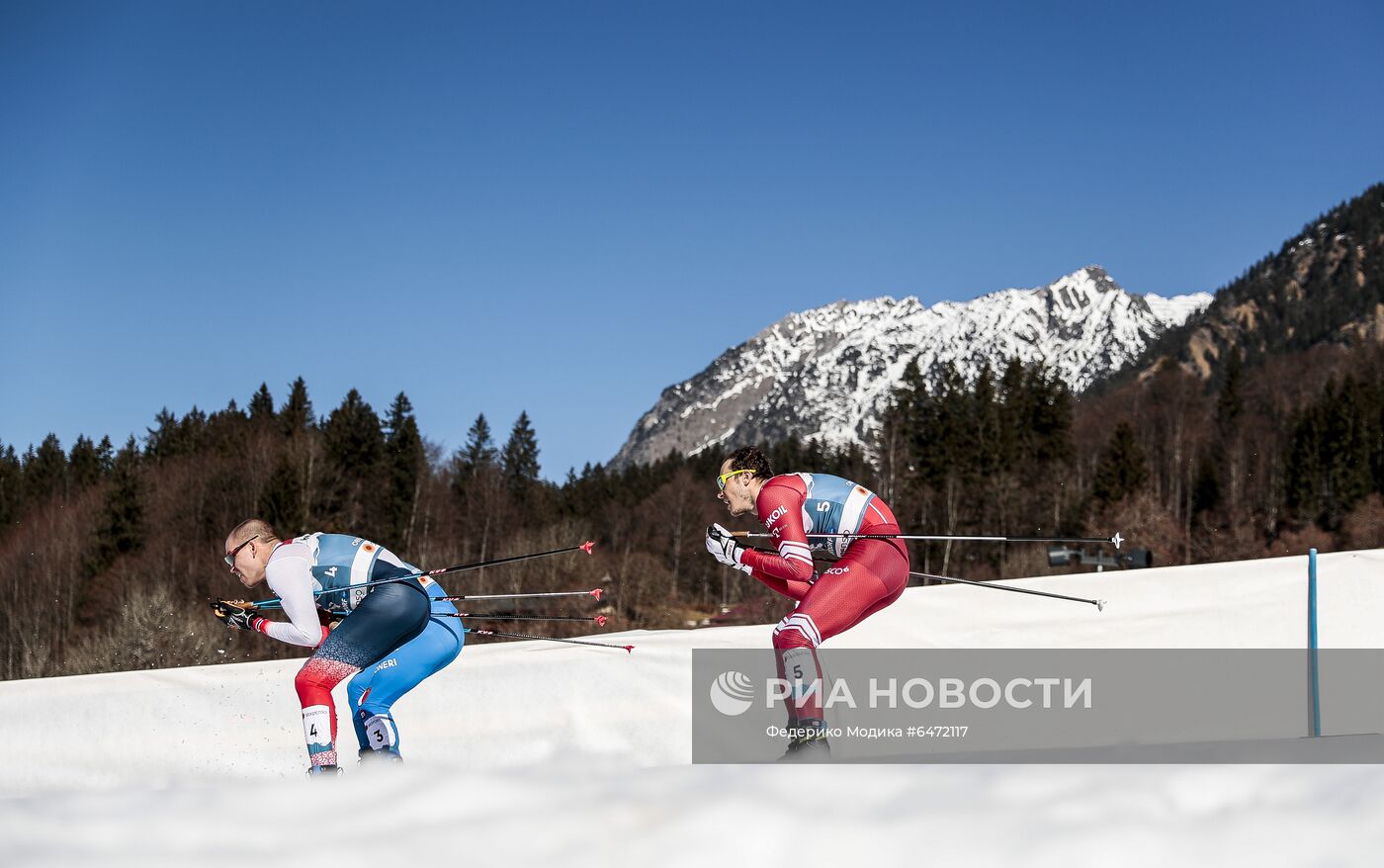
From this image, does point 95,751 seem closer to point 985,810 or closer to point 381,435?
point 985,810

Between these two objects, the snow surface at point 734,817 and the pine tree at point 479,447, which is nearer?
the snow surface at point 734,817

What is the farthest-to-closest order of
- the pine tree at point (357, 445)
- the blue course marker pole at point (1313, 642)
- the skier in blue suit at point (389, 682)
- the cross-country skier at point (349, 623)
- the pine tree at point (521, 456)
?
the pine tree at point (521, 456)
the pine tree at point (357, 445)
the blue course marker pole at point (1313, 642)
the skier in blue suit at point (389, 682)
the cross-country skier at point (349, 623)

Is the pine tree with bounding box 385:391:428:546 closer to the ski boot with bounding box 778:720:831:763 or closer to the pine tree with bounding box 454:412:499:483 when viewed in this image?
the pine tree with bounding box 454:412:499:483

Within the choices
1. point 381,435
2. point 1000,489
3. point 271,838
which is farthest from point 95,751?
point 381,435

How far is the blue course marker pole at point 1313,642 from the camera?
19.9 ft

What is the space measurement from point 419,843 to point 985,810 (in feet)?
2.24

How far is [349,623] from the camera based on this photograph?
196 inches

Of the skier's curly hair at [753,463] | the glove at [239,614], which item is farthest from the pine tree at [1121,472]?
the glove at [239,614]

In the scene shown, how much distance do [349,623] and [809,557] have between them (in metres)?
1.98

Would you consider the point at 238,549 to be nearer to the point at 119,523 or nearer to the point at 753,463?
the point at 753,463

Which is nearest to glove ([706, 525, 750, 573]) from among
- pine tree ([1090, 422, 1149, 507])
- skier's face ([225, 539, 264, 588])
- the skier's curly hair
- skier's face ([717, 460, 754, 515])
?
skier's face ([717, 460, 754, 515])

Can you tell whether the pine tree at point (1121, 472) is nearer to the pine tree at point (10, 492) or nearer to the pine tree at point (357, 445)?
the pine tree at point (357, 445)

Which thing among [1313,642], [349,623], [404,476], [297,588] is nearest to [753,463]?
[349,623]

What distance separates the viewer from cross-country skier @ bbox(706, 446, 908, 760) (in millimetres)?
4688
